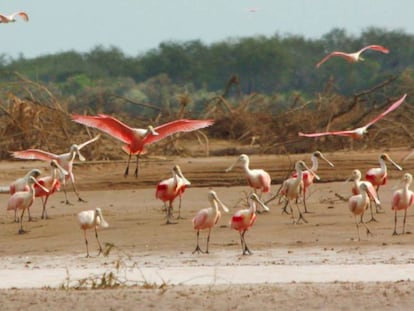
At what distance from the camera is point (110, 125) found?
17922 millimetres

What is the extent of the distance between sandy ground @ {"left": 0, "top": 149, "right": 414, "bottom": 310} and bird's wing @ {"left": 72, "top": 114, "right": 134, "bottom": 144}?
1028mm

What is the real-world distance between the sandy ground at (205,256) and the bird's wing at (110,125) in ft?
3.37

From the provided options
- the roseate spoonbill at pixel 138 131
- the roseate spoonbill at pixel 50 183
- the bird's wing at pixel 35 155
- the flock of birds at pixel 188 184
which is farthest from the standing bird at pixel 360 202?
the bird's wing at pixel 35 155

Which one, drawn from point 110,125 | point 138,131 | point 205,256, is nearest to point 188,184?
point 138,131

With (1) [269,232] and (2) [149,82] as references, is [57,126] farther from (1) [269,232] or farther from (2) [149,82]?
(2) [149,82]

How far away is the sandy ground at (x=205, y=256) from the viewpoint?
10.4m

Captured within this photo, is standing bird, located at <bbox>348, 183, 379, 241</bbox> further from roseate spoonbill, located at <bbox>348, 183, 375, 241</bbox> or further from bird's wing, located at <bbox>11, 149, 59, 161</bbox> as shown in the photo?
bird's wing, located at <bbox>11, 149, 59, 161</bbox>

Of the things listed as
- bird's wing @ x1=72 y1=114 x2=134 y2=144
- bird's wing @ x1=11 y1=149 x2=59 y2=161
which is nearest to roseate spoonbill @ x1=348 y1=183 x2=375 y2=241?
bird's wing @ x1=72 y1=114 x2=134 y2=144

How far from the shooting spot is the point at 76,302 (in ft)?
34.0

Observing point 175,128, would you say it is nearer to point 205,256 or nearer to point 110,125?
point 110,125

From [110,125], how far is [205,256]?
4707 millimetres

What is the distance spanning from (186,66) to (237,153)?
2932 centimetres

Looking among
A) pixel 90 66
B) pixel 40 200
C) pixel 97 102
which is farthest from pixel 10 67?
pixel 40 200

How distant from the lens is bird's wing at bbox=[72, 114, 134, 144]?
57.7 feet
